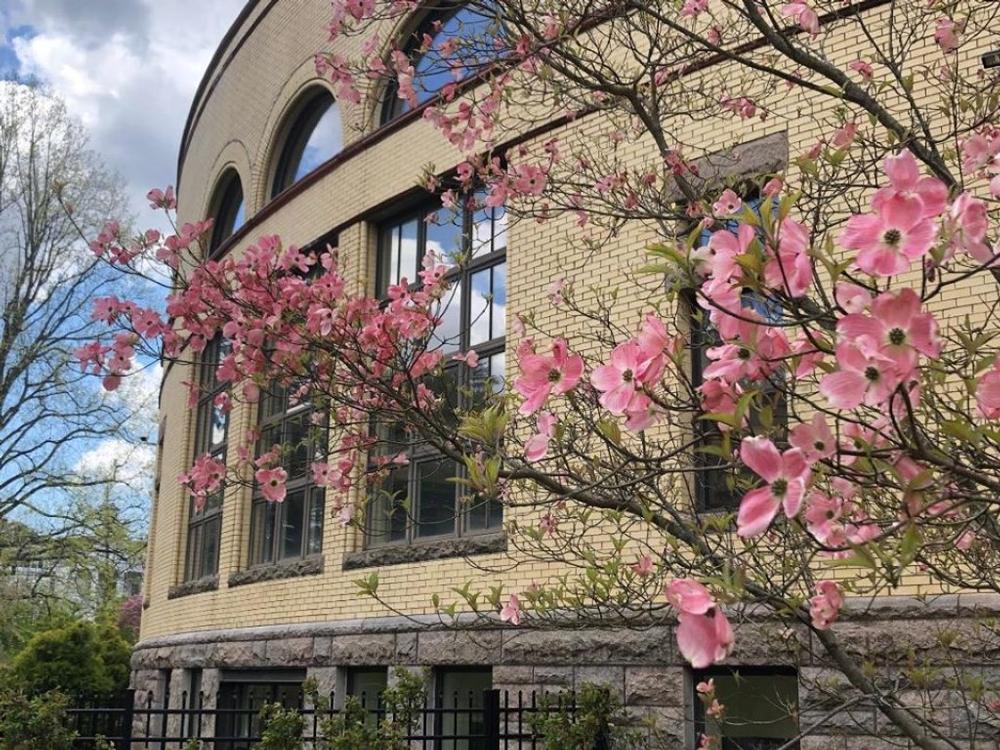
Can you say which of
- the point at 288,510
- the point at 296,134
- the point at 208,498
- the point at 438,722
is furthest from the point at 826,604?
the point at 208,498

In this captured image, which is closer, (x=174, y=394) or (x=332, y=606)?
(x=332, y=606)

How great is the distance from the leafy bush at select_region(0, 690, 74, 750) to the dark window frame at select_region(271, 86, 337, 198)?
898 cm

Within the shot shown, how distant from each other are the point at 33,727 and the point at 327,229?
7.23 m

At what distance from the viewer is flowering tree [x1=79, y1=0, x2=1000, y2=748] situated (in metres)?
2.07

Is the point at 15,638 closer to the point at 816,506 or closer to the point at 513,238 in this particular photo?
the point at 513,238

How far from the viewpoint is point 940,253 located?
7.20 feet

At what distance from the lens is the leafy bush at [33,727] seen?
22.2 ft

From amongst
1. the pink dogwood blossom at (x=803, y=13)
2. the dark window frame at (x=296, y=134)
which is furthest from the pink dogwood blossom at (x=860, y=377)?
the dark window frame at (x=296, y=134)

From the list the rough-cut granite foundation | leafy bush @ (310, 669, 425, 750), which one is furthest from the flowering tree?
leafy bush @ (310, 669, 425, 750)

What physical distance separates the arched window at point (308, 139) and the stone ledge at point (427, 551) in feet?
19.3

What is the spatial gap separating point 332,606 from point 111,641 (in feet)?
51.0

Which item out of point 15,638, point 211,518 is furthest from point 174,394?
point 15,638

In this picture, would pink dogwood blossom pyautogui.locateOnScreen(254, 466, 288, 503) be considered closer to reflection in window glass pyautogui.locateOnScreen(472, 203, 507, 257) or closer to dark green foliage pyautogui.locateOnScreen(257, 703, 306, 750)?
dark green foliage pyautogui.locateOnScreen(257, 703, 306, 750)

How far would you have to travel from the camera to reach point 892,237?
6.18ft
